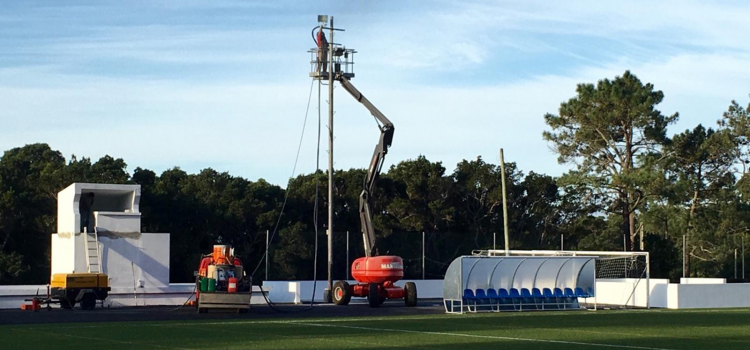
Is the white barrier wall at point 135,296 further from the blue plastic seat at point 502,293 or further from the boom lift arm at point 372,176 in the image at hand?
the blue plastic seat at point 502,293

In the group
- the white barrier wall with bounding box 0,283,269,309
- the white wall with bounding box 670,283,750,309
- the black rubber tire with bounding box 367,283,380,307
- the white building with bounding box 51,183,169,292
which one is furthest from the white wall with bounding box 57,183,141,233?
the white wall with bounding box 670,283,750,309

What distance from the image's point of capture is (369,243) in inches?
1548

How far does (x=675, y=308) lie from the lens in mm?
38375

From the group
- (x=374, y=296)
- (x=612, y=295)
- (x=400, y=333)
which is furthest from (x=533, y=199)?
(x=400, y=333)

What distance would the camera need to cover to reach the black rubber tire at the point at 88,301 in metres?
35.7

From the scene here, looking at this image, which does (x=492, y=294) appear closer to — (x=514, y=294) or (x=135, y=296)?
(x=514, y=294)

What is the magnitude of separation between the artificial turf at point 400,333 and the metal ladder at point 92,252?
45.6 feet

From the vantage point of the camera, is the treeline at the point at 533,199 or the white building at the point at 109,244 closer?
the white building at the point at 109,244

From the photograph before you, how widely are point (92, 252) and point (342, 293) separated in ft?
30.8

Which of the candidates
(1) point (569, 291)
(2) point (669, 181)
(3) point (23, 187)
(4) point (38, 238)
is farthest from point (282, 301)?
(2) point (669, 181)

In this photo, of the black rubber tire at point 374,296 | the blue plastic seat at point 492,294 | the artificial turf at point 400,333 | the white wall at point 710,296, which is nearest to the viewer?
the artificial turf at point 400,333

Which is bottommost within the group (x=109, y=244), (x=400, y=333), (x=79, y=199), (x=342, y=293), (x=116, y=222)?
(x=400, y=333)

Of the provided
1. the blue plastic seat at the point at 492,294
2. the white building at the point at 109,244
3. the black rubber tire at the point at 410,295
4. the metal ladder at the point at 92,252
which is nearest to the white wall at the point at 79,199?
the white building at the point at 109,244

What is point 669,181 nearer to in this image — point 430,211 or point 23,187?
point 430,211
